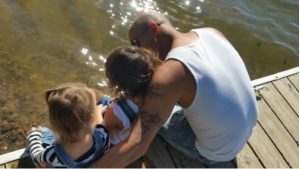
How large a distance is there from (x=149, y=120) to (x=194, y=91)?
15.3 inches

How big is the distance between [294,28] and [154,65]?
5461mm

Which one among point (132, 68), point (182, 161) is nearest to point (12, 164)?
point (132, 68)

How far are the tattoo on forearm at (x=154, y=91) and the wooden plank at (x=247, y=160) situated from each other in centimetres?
140

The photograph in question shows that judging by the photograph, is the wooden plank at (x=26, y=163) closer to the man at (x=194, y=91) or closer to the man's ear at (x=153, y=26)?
the man at (x=194, y=91)

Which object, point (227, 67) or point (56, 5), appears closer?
point (227, 67)

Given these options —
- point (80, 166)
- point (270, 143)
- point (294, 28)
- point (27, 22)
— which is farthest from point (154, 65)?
point (294, 28)

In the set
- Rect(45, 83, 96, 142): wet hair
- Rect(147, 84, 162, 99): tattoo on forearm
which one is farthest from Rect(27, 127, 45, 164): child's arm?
Rect(147, 84, 162, 99): tattoo on forearm

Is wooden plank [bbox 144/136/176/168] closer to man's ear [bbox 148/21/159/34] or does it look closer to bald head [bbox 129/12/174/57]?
bald head [bbox 129/12/174/57]

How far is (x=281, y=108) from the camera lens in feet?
16.0

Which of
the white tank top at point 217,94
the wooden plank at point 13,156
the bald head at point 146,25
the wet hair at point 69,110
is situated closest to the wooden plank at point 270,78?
the white tank top at point 217,94

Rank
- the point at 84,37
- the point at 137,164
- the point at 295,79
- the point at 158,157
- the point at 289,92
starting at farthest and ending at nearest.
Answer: the point at 84,37 → the point at 295,79 → the point at 289,92 → the point at 158,157 → the point at 137,164

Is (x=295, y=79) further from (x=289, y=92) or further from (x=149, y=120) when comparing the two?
(x=149, y=120)

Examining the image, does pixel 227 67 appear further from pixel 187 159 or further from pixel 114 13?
pixel 114 13

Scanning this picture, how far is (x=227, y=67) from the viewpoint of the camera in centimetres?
329
